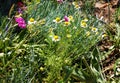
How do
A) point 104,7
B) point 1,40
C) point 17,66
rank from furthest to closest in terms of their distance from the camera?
point 104,7
point 1,40
point 17,66

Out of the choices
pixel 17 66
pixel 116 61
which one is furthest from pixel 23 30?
pixel 116 61

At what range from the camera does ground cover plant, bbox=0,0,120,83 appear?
238 centimetres

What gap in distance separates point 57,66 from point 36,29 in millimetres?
470

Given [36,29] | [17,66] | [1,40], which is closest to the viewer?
[17,66]

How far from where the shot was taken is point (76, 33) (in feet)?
8.61

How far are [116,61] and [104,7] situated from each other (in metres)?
1.04

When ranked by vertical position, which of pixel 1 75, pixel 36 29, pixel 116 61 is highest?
pixel 36 29

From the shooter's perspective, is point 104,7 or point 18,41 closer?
point 18,41

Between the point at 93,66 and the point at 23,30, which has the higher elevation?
the point at 23,30

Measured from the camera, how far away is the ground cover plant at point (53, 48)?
2382 mm

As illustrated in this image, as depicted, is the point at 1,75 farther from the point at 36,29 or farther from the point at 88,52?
the point at 88,52

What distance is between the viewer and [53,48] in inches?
98.0

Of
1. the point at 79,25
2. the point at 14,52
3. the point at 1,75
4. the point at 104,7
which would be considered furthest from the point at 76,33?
the point at 104,7

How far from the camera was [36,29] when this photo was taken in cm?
267
